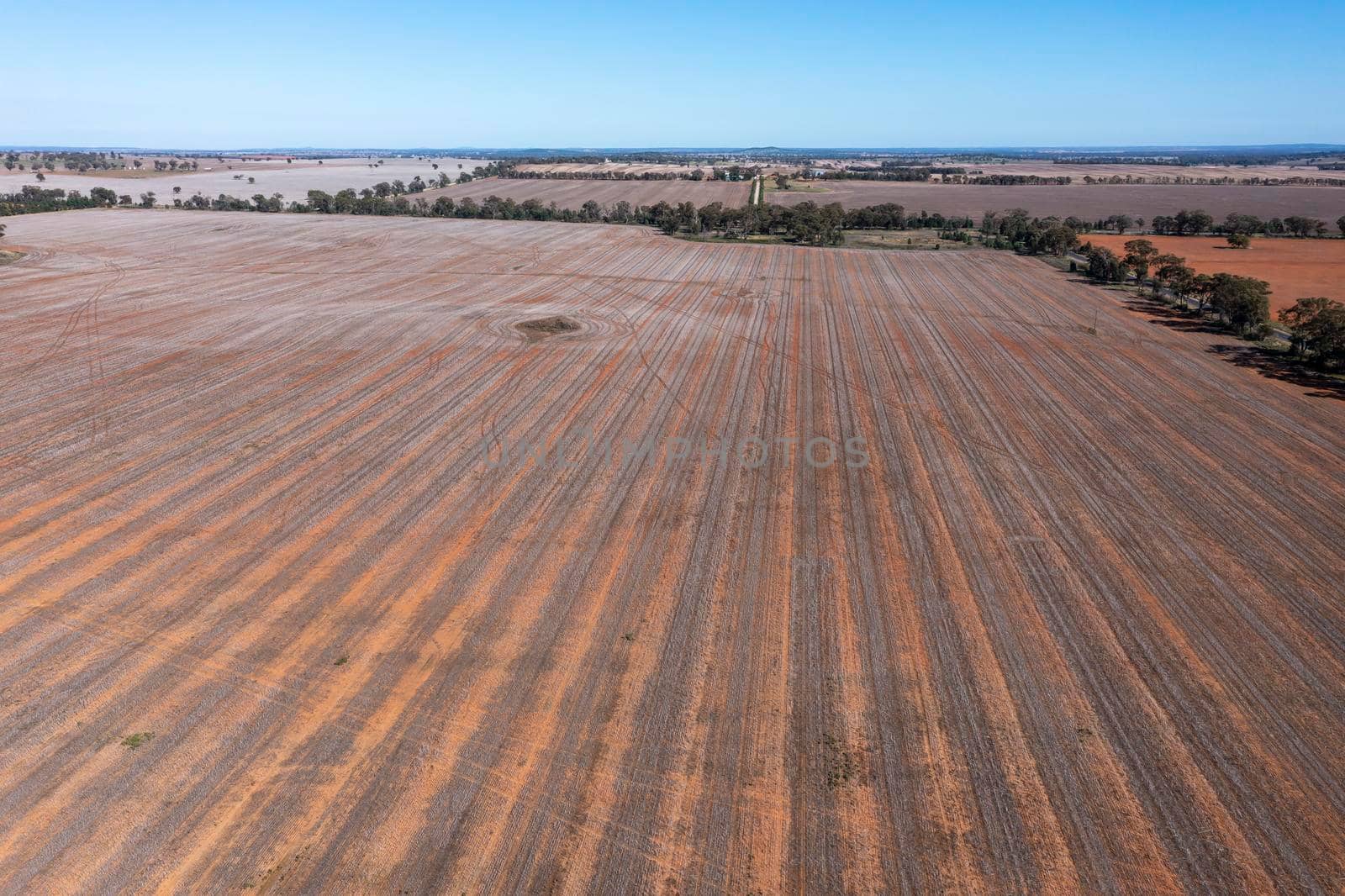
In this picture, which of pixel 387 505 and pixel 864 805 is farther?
pixel 387 505

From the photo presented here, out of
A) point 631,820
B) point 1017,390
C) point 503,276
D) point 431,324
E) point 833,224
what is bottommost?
point 631,820

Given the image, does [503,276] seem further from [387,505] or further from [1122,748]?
[1122,748]

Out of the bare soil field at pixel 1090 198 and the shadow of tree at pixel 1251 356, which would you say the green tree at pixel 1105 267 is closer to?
the shadow of tree at pixel 1251 356

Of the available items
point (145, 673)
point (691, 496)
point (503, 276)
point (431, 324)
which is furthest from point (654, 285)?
point (145, 673)

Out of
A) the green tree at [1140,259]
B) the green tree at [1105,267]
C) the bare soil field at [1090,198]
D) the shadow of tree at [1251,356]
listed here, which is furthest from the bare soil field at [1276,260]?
the bare soil field at [1090,198]

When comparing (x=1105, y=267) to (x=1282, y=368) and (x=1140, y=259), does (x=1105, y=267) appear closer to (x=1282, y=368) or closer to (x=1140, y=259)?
(x=1140, y=259)

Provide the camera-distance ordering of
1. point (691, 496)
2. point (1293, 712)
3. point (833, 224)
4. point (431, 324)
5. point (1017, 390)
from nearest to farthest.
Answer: point (1293, 712)
point (691, 496)
point (1017, 390)
point (431, 324)
point (833, 224)

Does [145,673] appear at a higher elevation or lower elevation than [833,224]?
lower

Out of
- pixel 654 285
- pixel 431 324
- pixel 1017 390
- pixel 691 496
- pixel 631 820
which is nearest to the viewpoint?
pixel 631 820
